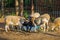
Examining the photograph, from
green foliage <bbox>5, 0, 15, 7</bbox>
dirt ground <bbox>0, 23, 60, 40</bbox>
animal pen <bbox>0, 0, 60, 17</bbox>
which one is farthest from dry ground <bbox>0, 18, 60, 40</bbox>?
green foliage <bbox>5, 0, 15, 7</bbox>

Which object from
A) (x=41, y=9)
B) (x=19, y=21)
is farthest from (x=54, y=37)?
(x=41, y=9)

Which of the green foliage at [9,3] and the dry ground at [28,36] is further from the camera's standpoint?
the green foliage at [9,3]

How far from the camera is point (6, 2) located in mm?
21578

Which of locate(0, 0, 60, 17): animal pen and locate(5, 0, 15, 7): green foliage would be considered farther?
locate(5, 0, 15, 7): green foliage

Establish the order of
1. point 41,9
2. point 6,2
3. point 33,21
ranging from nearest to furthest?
point 33,21 → point 41,9 → point 6,2

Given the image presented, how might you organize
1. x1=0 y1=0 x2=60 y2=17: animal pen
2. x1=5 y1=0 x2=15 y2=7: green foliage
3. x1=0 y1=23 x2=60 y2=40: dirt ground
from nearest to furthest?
x1=0 y1=23 x2=60 y2=40: dirt ground
x1=0 y1=0 x2=60 y2=17: animal pen
x1=5 y1=0 x2=15 y2=7: green foliage

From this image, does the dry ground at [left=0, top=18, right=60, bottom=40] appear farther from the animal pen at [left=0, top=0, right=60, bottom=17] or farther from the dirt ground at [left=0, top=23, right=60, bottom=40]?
the animal pen at [left=0, top=0, right=60, bottom=17]

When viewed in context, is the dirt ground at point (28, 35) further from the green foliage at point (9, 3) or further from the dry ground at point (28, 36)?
the green foliage at point (9, 3)

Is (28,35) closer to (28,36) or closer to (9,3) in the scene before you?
(28,36)

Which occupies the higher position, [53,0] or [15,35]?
[53,0]

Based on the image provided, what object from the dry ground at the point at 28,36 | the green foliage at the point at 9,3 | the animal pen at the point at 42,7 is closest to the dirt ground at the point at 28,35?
the dry ground at the point at 28,36

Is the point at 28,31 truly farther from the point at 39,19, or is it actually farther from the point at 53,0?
the point at 53,0

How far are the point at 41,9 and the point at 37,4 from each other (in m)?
1.26

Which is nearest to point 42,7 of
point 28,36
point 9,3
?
point 9,3
